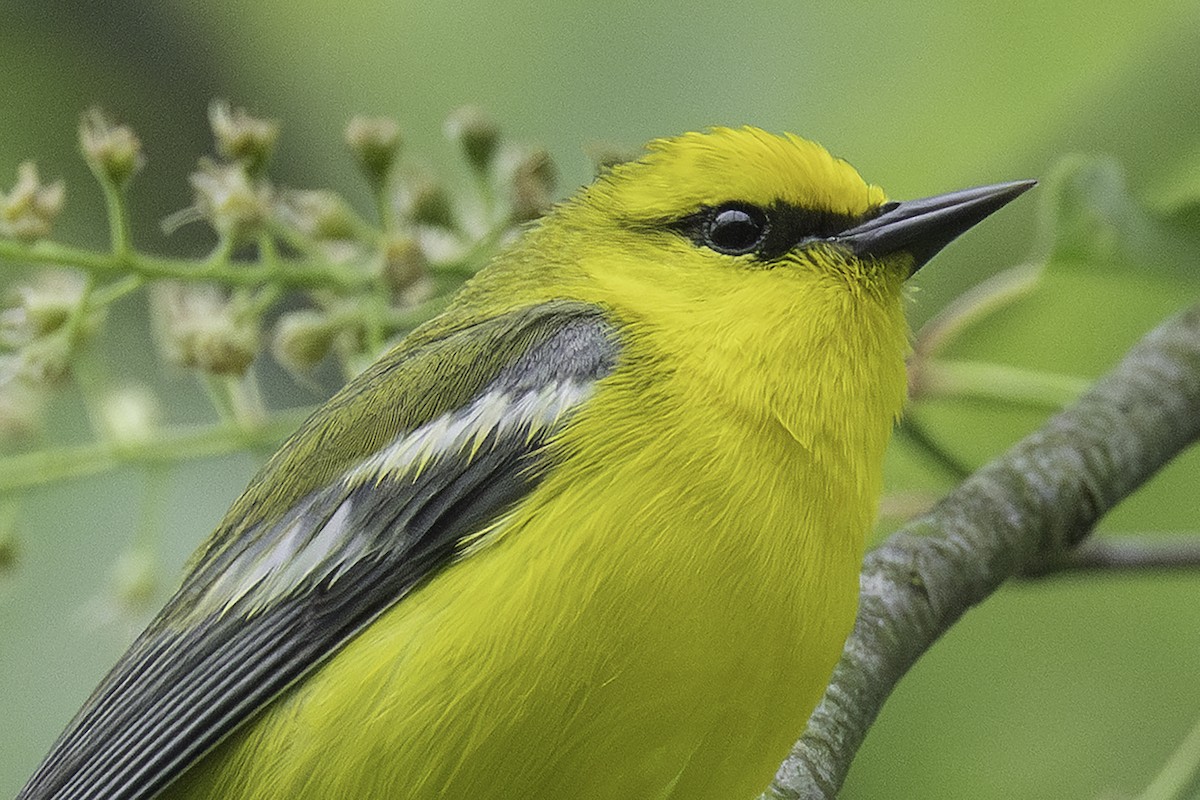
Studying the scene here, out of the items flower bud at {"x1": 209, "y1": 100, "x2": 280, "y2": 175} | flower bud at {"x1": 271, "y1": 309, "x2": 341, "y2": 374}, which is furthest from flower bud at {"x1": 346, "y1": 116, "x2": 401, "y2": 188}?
flower bud at {"x1": 271, "y1": 309, "x2": 341, "y2": 374}

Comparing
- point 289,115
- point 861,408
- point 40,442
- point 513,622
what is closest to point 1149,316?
point 861,408

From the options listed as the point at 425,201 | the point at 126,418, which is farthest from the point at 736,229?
the point at 126,418

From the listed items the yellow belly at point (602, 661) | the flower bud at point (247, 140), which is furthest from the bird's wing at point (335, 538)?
the flower bud at point (247, 140)

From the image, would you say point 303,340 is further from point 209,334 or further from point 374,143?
point 374,143

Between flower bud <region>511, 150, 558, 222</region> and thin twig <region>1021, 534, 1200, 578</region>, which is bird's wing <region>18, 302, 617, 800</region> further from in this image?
thin twig <region>1021, 534, 1200, 578</region>

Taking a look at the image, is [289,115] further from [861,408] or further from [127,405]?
[861,408]
